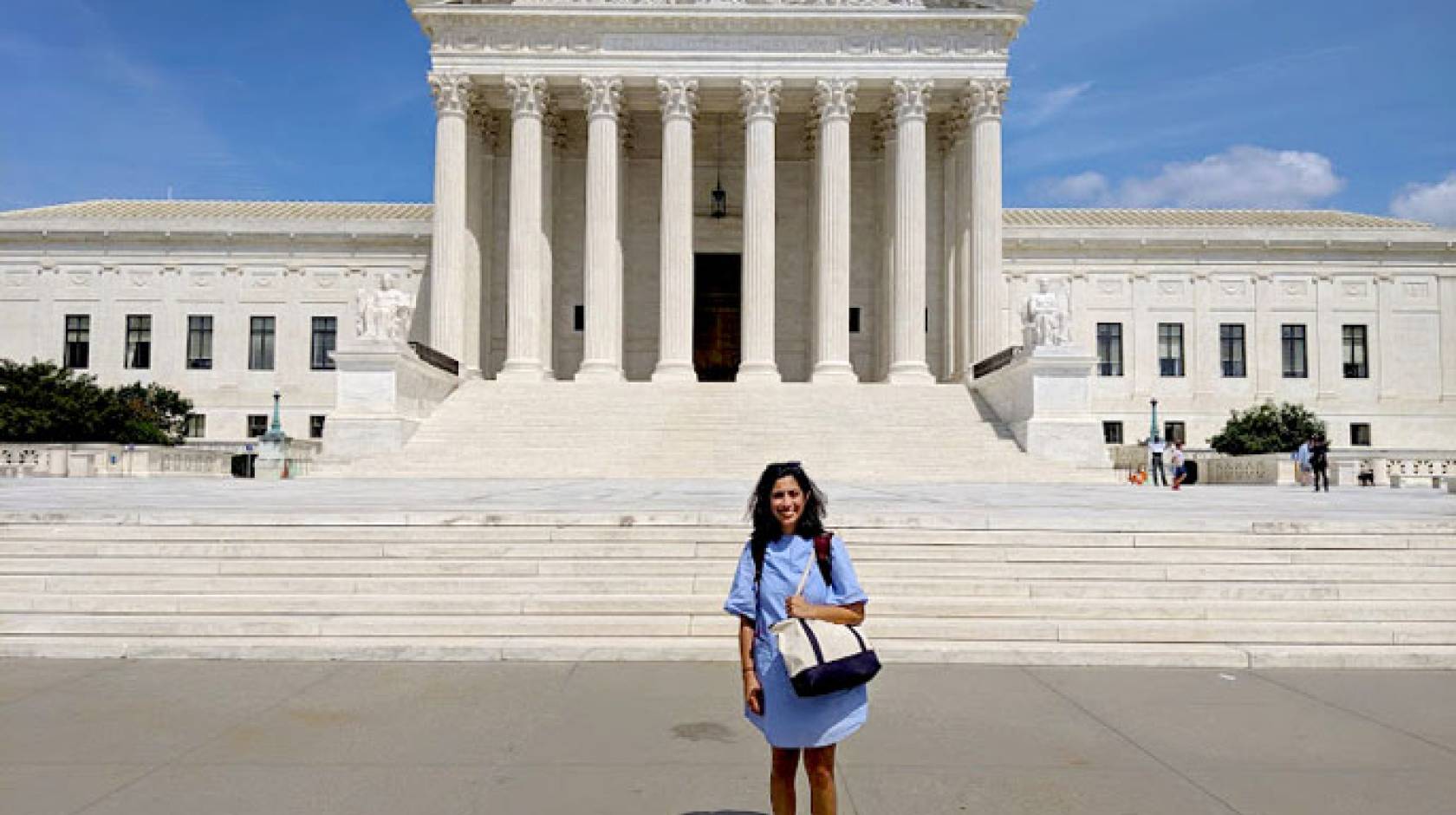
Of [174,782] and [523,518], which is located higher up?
[523,518]

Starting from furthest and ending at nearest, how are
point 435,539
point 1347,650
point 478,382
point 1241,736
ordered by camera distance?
point 478,382 → point 435,539 → point 1347,650 → point 1241,736

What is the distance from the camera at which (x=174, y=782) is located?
223 inches

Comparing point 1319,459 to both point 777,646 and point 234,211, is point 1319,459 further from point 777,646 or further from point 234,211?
point 234,211

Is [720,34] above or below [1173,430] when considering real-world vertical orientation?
above

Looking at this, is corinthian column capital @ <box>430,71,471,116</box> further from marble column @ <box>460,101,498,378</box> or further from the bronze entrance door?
the bronze entrance door

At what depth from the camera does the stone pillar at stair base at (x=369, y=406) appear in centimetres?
2894

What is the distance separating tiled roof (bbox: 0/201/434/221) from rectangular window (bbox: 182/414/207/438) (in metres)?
9.17

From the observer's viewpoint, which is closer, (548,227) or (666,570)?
(666,570)

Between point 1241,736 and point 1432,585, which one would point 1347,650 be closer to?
point 1432,585

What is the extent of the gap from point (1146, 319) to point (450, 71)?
3150cm

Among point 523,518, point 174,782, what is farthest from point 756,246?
point 174,782

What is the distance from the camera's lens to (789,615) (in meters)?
4.57

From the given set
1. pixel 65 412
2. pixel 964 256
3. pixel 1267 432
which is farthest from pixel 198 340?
pixel 1267 432

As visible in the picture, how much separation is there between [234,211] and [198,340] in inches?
332
